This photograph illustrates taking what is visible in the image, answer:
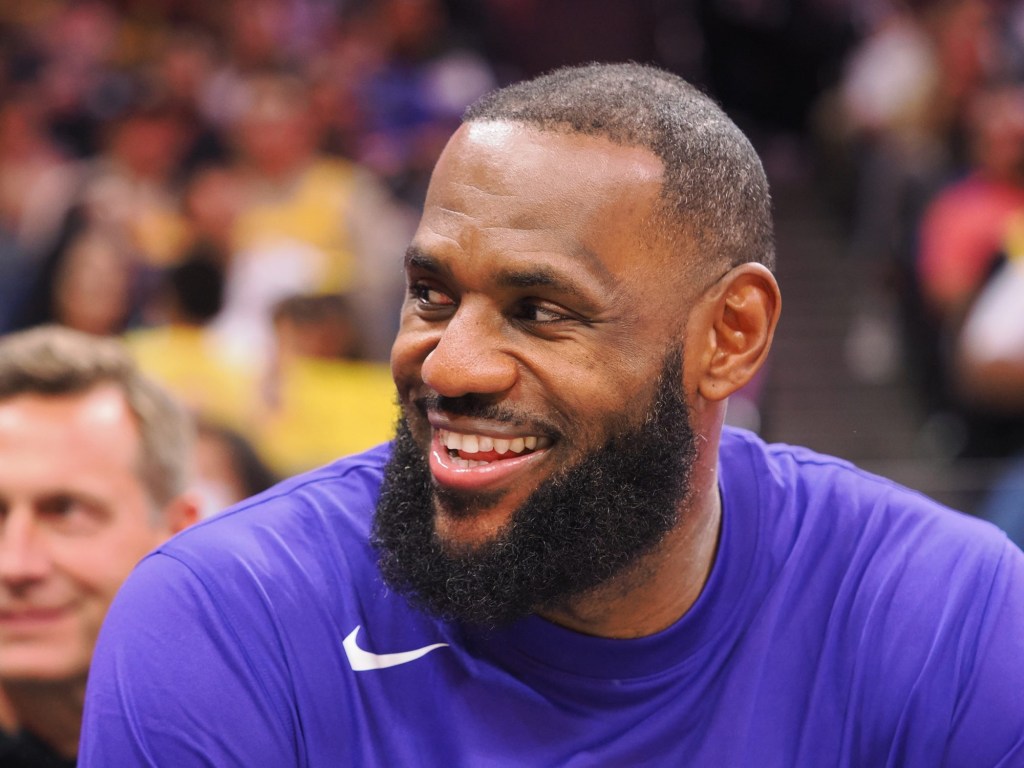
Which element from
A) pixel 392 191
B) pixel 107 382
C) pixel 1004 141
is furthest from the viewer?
pixel 392 191

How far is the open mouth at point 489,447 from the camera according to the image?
172 centimetres

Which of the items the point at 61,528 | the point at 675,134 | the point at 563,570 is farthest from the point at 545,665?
the point at 61,528

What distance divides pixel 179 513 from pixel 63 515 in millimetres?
198

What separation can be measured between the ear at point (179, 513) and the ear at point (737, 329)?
3.00ft

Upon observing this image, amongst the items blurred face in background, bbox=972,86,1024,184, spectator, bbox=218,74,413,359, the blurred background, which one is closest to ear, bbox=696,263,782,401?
the blurred background

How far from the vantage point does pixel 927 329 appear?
17.3ft

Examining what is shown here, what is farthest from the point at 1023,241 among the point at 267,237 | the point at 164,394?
the point at 164,394

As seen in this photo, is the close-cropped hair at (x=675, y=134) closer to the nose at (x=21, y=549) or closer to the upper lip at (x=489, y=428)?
the upper lip at (x=489, y=428)

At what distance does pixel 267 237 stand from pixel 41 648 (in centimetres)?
368

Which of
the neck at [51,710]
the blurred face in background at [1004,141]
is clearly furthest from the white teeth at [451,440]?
the blurred face in background at [1004,141]

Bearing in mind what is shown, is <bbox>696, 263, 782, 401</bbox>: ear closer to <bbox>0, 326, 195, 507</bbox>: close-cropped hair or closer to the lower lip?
the lower lip

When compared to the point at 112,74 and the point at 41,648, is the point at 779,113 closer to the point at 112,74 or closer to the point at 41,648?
the point at 112,74

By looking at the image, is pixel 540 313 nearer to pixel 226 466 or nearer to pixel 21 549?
pixel 21 549

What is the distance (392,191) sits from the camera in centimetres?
635
